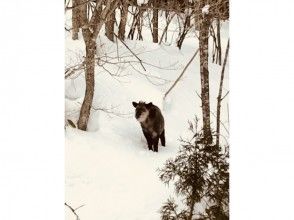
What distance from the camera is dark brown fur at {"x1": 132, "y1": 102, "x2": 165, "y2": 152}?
2732 millimetres

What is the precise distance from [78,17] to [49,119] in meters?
0.60

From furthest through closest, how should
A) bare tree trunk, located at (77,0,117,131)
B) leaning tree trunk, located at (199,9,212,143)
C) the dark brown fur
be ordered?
bare tree trunk, located at (77,0,117,131)
leaning tree trunk, located at (199,9,212,143)
the dark brown fur

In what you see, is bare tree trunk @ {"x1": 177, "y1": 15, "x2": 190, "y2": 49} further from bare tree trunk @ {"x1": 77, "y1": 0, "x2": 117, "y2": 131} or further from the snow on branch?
bare tree trunk @ {"x1": 77, "y1": 0, "x2": 117, "y2": 131}

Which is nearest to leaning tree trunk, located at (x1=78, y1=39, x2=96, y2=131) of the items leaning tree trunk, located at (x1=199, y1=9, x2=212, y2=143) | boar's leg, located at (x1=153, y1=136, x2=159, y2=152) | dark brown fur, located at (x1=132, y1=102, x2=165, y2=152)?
dark brown fur, located at (x1=132, y1=102, x2=165, y2=152)

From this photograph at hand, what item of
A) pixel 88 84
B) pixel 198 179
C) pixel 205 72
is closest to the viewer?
pixel 198 179

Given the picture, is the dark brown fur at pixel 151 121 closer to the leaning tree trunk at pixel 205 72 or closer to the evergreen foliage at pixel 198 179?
the evergreen foliage at pixel 198 179

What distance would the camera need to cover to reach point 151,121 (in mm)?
2855

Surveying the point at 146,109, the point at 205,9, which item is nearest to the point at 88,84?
the point at 146,109

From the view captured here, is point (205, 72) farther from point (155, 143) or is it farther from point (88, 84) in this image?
point (88, 84)

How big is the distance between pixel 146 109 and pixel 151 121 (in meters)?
0.08

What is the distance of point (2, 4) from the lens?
2832 millimetres

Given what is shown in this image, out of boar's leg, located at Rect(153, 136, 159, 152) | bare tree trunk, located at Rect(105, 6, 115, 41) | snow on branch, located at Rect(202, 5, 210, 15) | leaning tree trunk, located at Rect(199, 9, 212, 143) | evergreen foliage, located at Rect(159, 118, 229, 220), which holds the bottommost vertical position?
evergreen foliage, located at Rect(159, 118, 229, 220)

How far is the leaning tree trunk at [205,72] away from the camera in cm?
284

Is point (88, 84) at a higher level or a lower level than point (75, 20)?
lower
